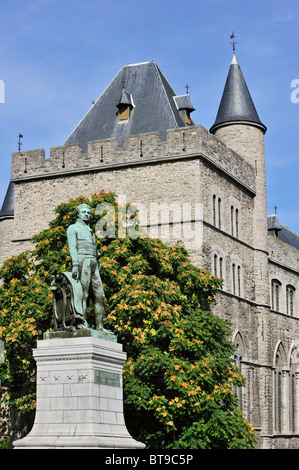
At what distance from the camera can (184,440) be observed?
2522 cm

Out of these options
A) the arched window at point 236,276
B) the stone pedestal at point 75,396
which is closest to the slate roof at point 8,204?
the arched window at point 236,276

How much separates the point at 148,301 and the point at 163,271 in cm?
227

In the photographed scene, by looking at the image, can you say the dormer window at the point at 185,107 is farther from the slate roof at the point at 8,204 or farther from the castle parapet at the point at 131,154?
the slate roof at the point at 8,204

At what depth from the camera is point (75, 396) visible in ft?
51.0

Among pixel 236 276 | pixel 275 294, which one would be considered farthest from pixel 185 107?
pixel 275 294

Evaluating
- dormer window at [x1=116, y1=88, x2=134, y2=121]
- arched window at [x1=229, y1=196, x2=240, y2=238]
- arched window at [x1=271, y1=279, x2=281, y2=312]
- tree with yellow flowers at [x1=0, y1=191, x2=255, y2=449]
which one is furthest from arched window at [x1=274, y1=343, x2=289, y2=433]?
dormer window at [x1=116, y1=88, x2=134, y2=121]

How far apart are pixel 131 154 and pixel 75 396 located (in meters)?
18.2

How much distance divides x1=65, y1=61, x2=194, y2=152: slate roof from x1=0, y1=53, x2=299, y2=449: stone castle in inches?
Answer: 2.1

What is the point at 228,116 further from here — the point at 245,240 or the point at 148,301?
the point at 148,301

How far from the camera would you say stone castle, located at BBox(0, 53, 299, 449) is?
31.9 meters

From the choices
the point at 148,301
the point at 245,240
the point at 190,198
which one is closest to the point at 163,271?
the point at 148,301

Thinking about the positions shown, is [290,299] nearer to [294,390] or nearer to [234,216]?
[294,390]

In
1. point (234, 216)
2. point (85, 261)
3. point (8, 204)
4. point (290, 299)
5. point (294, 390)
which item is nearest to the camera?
point (85, 261)

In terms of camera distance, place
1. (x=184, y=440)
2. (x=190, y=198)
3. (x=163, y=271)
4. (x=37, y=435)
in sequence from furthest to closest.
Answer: (x=190, y=198), (x=163, y=271), (x=184, y=440), (x=37, y=435)
